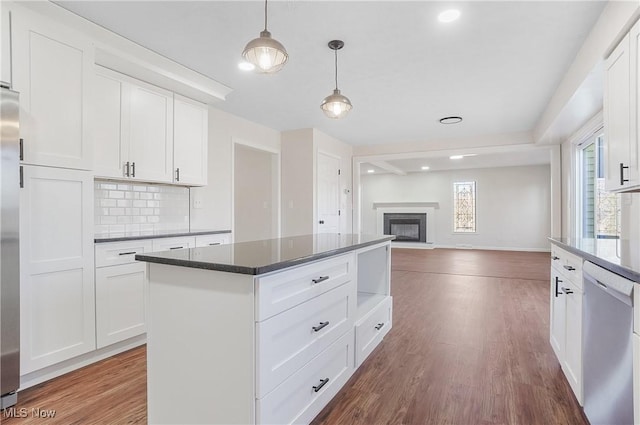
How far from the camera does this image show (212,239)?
340 cm

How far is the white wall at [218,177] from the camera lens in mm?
4027

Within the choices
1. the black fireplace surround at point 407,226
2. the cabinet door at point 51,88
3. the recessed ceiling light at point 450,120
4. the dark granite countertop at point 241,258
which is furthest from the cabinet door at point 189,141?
the black fireplace surround at point 407,226

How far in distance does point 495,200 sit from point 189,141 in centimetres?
882

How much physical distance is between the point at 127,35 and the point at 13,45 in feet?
2.36

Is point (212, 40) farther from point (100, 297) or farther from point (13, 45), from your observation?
point (100, 297)

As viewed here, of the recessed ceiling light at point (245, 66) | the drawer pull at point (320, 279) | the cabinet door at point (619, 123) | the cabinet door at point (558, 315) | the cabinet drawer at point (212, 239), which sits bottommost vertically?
the cabinet door at point (558, 315)

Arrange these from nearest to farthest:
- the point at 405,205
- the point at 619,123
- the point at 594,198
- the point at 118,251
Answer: the point at 619,123, the point at 118,251, the point at 594,198, the point at 405,205

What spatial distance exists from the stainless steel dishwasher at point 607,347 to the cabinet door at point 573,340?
0.26 feet

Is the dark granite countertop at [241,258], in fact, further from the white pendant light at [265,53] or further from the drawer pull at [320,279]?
the white pendant light at [265,53]

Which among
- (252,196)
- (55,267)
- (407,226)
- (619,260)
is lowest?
(407,226)

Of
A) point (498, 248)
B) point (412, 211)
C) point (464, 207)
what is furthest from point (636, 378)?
point (412, 211)

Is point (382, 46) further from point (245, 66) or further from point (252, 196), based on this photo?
point (252, 196)

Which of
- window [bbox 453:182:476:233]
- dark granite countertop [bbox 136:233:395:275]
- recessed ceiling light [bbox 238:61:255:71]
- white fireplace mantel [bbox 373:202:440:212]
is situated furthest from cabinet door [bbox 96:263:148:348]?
window [bbox 453:182:476:233]

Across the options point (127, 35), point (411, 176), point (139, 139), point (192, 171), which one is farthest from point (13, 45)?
point (411, 176)
